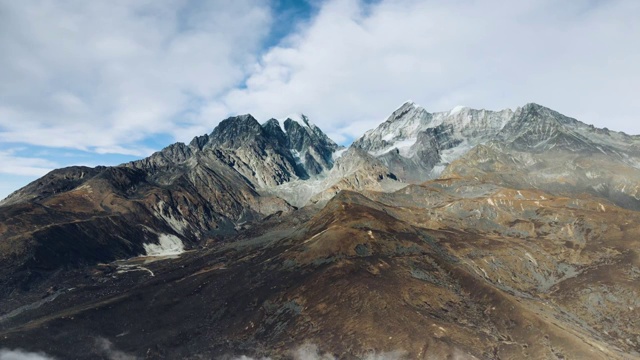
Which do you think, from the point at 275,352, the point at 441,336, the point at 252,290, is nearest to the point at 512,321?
the point at 441,336

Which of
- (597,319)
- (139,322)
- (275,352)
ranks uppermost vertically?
(139,322)

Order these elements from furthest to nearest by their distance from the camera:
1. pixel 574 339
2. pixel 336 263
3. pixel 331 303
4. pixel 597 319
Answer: pixel 336 263, pixel 597 319, pixel 331 303, pixel 574 339

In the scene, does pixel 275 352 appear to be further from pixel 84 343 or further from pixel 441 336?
pixel 84 343

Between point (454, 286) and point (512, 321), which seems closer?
point (512, 321)

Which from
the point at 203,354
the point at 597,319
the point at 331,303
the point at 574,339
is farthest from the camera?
the point at 597,319

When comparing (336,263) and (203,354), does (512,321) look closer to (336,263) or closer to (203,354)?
(336,263)

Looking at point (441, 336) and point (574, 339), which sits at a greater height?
point (441, 336)

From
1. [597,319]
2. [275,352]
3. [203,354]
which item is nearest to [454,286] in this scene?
[597,319]

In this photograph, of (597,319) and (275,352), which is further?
(597,319)

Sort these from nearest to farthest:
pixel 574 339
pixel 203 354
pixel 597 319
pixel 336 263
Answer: pixel 574 339 → pixel 203 354 → pixel 597 319 → pixel 336 263
